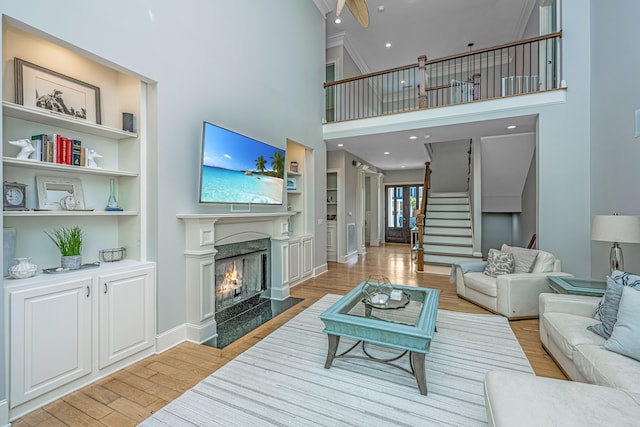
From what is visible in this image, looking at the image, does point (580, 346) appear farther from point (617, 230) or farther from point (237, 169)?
point (237, 169)

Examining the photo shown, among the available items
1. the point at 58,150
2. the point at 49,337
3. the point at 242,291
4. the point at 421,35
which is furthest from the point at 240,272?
the point at 421,35

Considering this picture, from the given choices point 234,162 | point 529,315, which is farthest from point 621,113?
point 234,162

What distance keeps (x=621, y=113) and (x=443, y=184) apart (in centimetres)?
625

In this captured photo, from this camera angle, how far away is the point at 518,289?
10.9ft

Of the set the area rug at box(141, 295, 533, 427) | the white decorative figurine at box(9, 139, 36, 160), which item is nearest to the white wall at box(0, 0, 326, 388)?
the white decorative figurine at box(9, 139, 36, 160)

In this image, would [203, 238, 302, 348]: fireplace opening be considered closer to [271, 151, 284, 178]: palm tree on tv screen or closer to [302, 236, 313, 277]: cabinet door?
[302, 236, 313, 277]: cabinet door

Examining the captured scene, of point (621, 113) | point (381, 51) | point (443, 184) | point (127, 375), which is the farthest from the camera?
point (443, 184)

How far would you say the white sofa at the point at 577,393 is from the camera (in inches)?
47.0

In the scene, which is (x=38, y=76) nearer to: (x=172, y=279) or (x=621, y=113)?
(x=172, y=279)

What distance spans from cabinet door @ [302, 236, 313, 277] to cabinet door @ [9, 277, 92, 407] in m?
3.22

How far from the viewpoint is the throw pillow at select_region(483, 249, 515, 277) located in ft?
12.4

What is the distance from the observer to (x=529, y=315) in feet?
11.0

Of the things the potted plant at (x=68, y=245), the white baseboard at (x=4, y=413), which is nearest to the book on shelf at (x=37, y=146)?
the potted plant at (x=68, y=245)

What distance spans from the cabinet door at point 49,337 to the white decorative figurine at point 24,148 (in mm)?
946
